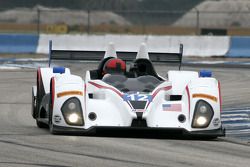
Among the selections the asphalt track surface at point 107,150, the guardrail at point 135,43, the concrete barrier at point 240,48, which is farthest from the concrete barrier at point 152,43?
the asphalt track surface at point 107,150

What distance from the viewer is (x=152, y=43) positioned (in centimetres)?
3638

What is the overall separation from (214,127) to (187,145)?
0.79 meters

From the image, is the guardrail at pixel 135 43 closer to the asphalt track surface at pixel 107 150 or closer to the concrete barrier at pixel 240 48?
the concrete barrier at pixel 240 48

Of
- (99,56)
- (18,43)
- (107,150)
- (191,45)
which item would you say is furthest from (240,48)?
(107,150)

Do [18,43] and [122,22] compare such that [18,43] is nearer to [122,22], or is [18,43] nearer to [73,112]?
[73,112]

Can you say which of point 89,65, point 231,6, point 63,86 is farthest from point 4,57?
point 231,6

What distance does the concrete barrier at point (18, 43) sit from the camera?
36.8 m

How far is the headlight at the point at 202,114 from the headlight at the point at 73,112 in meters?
1.62

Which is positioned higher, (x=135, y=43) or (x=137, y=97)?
(x=135, y=43)

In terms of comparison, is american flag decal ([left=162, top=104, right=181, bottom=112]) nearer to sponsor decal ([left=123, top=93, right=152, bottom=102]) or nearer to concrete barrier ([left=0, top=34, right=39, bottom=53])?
sponsor decal ([left=123, top=93, right=152, bottom=102])

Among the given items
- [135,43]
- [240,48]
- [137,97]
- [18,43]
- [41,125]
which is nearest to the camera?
[137,97]

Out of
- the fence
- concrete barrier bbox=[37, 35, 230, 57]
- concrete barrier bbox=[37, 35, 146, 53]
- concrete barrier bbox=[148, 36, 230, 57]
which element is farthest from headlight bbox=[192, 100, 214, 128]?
the fence

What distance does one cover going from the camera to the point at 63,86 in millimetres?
12312

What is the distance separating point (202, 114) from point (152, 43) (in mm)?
24401
